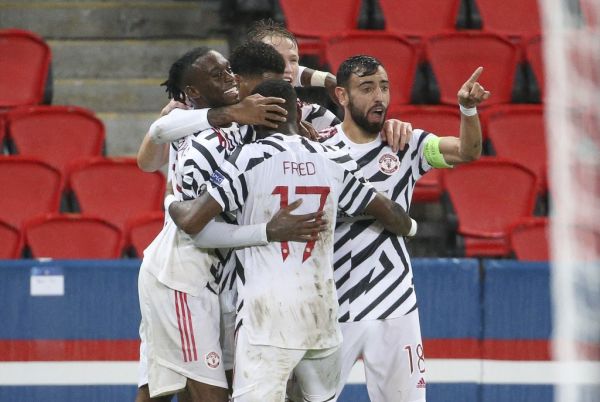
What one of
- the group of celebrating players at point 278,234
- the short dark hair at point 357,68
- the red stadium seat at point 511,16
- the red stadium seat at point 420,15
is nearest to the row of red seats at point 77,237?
the group of celebrating players at point 278,234

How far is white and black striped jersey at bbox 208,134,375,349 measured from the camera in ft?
15.4

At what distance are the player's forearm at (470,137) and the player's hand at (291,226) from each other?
2.68 ft

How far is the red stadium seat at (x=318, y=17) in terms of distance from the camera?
8942 mm

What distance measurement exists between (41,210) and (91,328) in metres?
1.60

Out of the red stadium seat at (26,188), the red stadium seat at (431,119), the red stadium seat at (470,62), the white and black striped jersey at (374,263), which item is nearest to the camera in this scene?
the white and black striped jersey at (374,263)

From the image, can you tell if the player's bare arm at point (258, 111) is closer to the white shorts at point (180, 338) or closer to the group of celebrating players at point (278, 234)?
the group of celebrating players at point (278, 234)

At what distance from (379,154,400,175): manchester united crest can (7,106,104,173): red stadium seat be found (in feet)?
11.1

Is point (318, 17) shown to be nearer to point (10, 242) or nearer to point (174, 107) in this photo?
point (10, 242)

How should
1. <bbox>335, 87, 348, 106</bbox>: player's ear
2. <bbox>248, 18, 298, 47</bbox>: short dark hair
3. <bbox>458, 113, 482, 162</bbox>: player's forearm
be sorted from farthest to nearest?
<bbox>248, 18, 298, 47</bbox>: short dark hair → <bbox>335, 87, 348, 106</bbox>: player's ear → <bbox>458, 113, 482, 162</bbox>: player's forearm

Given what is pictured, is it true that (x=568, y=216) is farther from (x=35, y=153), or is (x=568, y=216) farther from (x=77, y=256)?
(x=35, y=153)

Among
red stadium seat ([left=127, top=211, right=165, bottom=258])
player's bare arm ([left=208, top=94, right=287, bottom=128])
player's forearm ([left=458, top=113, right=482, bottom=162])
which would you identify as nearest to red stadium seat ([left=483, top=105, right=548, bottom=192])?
red stadium seat ([left=127, top=211, right=165, bottom=258])

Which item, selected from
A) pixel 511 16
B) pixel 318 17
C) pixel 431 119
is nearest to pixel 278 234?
pixel 431 119

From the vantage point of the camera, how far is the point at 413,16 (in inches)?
366

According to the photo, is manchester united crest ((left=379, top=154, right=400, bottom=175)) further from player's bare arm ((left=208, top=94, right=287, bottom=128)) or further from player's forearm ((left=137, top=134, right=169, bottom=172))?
player's forearm ((left=137, top=134, right=169, bottom=172))
